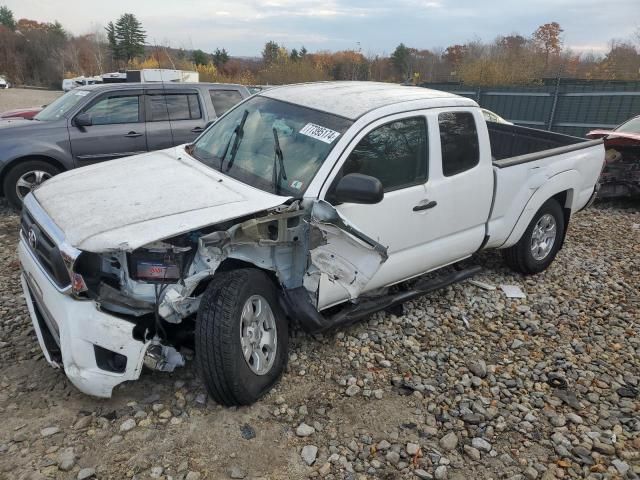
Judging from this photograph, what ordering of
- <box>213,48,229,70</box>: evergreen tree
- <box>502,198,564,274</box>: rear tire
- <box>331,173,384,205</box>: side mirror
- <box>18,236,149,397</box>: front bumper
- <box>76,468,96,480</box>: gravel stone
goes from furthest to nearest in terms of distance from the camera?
1. <box>213,48,229,70</box>: evergreen tree
2. <box>502,198,564,274</box>: rear tire
3. <box>331,173,384,205</box>: side mirror
4. <box>18,236,149,397</box>: front bumper
5. <box>76,468,96,480</box>: gravel stone

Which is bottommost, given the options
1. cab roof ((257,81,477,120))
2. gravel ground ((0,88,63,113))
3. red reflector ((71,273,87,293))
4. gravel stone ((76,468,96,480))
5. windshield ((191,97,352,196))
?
gravel ground ((0,88,63,113))

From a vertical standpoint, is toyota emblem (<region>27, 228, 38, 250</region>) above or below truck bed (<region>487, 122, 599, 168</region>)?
below

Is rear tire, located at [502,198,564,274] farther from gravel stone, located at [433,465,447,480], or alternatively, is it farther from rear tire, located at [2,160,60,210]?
rear tire, located at [2,160,60,210]

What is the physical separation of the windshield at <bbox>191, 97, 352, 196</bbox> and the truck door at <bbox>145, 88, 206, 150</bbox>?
367cm

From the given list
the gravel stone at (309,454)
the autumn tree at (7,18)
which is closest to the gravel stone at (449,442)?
the gravel stone at (309,454)

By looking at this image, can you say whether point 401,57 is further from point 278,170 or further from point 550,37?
point 278,170

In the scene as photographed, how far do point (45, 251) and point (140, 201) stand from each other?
614 millimetres

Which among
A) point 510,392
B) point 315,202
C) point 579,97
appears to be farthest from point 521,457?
point 579,97

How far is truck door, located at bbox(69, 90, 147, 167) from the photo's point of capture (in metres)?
6.86

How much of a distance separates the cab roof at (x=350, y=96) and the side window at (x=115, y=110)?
3864mm

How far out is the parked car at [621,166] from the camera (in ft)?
25.2

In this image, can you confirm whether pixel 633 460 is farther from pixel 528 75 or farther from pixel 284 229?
pixel 528 75

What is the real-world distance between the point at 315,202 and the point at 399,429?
58.4 inches

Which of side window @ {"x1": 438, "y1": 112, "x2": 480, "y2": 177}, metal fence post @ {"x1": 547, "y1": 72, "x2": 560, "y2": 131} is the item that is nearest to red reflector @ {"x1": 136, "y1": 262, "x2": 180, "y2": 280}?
side window @ {"x1": 438, "y1": 112, "x2": 480, "y2": 177}
